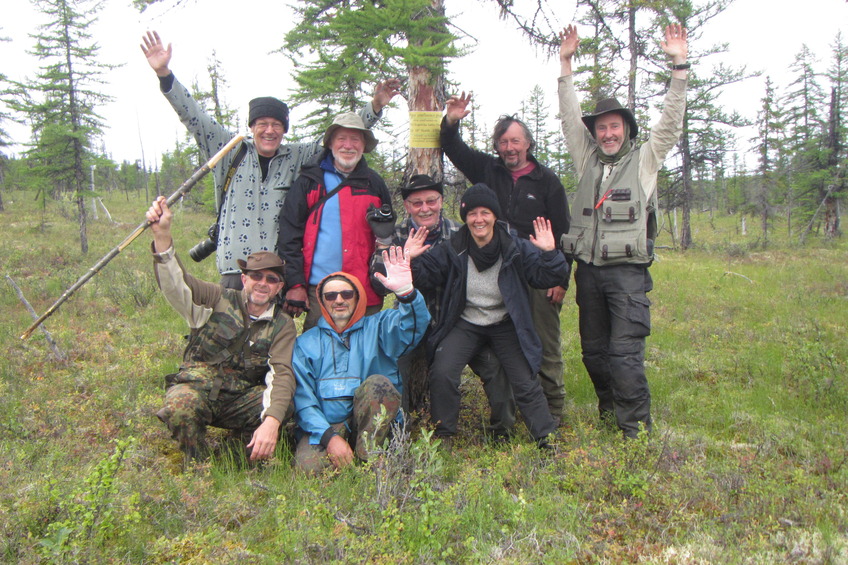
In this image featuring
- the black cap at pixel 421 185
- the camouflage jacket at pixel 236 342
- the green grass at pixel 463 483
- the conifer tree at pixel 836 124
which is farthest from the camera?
the conifer tree at pixel 836 124

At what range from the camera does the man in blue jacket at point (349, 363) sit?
13.3 ft

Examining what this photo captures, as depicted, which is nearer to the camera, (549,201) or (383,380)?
(383,380)

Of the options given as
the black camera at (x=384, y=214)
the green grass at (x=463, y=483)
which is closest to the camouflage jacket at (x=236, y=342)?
the green grass at (x=463, y=483)

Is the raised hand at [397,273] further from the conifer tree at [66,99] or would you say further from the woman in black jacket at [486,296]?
the conifer tree at [66,99]

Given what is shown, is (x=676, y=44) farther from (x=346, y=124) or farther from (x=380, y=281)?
(x=380, y=281)

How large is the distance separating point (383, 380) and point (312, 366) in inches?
25.4

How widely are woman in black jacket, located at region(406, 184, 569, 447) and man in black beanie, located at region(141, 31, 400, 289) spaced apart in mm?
1292

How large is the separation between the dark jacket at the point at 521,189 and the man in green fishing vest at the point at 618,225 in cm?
21

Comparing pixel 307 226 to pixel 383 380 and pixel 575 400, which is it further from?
pixel 575 400

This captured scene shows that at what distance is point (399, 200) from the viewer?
6836mm

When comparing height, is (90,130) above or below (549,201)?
above

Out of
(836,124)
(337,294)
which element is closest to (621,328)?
(337,294)

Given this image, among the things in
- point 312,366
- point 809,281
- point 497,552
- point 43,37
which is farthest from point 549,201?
point 43,37

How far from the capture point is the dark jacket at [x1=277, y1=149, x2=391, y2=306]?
4426 millimetres
